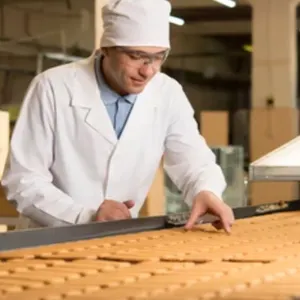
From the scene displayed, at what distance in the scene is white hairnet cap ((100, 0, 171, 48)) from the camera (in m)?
2.39

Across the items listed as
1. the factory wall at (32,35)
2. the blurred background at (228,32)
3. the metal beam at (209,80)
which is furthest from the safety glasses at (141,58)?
the metal beam at (209,80)

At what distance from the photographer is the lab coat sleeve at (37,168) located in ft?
7.54

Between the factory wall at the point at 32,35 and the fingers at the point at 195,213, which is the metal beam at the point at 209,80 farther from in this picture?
the fingers at the point at 195,213

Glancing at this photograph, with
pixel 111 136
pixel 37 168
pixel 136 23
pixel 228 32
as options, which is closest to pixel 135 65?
pixel 136 23

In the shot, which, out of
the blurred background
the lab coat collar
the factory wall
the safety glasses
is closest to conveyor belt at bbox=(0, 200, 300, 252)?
the lab coat collar

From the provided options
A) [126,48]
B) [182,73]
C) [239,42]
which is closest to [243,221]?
[126,48]

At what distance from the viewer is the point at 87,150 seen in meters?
2.50

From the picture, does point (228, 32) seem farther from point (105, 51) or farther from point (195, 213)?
point (195, 213)

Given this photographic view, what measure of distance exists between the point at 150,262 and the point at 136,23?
1.02 meters

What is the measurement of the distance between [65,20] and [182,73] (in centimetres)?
360

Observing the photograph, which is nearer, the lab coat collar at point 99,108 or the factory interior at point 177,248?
the factory interior at point 177,248

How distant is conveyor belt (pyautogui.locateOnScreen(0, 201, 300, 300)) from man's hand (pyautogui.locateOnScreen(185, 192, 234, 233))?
0.04 metres

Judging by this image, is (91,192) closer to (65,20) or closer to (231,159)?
(231,159)

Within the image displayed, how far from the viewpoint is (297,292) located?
1.22 meters
